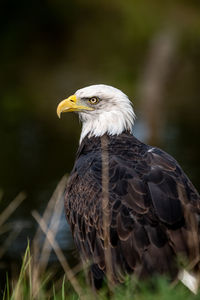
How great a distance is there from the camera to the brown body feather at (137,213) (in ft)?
20.9

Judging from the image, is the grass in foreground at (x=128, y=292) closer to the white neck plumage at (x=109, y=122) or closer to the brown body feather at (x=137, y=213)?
the brown body feather at (x=137, y=213)

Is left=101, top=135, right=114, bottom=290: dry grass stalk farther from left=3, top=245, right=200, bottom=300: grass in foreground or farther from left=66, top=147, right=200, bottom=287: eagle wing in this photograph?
left=3, top=245, right=200, bottom=300: grass in foreground

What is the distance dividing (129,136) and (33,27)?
17.8 meters

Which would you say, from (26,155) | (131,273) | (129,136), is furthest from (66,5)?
(131,273)

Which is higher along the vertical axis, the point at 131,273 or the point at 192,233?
the point at 192,233

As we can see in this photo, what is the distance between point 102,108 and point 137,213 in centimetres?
191

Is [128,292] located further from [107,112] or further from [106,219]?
[107,112]

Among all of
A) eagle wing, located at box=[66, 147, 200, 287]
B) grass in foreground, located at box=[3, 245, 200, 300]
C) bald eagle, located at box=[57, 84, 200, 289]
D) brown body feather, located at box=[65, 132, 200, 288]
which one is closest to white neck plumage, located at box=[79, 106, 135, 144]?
bald eagle, located at box=[57, 84, 200, 289]

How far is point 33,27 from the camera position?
25078mm

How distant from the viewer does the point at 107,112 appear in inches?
319

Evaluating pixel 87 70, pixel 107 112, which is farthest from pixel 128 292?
pixel 87 70

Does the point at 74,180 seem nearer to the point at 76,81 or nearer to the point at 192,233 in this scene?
the point at 192,233

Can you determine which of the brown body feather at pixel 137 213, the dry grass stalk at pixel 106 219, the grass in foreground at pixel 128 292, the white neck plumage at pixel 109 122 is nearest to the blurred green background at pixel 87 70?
the white neck plumage at pixel 109 122

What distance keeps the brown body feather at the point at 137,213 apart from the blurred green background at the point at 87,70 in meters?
6.27
